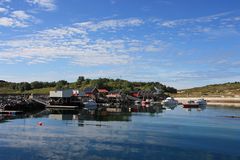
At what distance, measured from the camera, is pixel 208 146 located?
52594 mm

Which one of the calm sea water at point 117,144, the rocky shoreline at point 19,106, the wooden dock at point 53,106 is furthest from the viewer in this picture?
the wooden dock at point 53,106

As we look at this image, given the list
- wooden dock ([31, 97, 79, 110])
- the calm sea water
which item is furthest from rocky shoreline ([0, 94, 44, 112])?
the calm sea water

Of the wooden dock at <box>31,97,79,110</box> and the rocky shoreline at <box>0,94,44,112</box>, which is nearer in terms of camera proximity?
the rocky shoreline at <box>0,94,44,112</box>

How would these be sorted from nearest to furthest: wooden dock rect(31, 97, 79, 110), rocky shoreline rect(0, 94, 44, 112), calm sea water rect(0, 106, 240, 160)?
calm sea water rect(0, 106, 240, 160) → rocky shoreline rect(0, 94, 44, 112) → wooden dock rect(31, 97, 79, 110)

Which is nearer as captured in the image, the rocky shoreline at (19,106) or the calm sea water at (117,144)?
the calm sea water at (117,144)

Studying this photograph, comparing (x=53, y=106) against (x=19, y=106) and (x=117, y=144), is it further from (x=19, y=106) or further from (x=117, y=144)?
(x=117, y=144)

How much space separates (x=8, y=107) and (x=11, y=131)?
2348 inches

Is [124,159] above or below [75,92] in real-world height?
below

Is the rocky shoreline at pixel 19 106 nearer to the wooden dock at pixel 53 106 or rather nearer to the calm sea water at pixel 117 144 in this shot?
the wooden dock at pixel 53 106

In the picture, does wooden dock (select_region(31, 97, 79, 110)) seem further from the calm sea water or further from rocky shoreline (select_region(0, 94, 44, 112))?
the calm sea water

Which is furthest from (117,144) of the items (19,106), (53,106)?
(53,106)

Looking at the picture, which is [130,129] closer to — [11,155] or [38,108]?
[11,155]

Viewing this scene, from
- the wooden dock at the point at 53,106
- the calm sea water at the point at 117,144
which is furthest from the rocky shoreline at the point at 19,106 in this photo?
the calm sea water at the point at 117,144

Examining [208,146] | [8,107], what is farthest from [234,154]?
[8,107]
